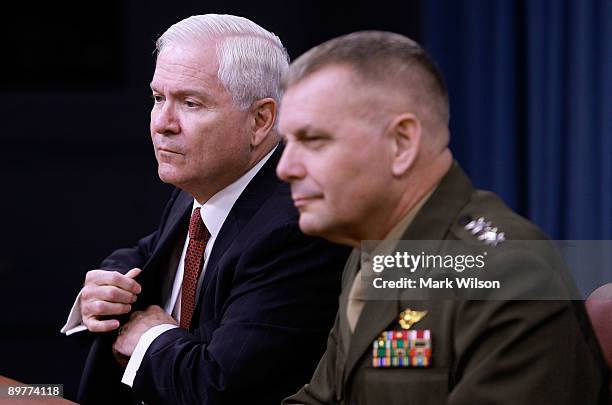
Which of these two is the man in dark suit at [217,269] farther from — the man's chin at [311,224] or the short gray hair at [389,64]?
the short gray hair at [389,64]

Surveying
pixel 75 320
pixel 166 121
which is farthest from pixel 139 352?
pixel 166 121

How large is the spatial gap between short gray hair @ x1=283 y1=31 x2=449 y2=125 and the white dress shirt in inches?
29.4

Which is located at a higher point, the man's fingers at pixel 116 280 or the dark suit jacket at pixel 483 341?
the dark suit jacket at pixel 483 341

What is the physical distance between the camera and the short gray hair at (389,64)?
1.60 m

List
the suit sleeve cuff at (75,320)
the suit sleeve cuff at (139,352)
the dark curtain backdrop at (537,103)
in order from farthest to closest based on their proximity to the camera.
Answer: the dark curtain backdrop at (537,103) < the suit sleeve cuff at (75,320) < the suit sleeve cuff at (139,352)

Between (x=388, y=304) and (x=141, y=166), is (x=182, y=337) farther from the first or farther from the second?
(x=141, y=166)

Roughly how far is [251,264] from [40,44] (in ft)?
9.14

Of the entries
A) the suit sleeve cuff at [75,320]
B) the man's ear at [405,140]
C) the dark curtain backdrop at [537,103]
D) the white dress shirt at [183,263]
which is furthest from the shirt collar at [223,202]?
the dark curtain backdrop at [537,103]

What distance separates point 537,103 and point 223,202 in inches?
61.2

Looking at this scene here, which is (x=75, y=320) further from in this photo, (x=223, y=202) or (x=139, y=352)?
(x=223, y=202)

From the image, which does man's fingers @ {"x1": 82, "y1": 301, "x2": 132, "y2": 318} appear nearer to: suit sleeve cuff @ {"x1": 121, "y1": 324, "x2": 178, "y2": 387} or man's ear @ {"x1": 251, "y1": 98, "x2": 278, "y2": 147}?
suit sleeve cuff @ {"x1": 121, "y1": 324, "x2": 178, "y2": 387}

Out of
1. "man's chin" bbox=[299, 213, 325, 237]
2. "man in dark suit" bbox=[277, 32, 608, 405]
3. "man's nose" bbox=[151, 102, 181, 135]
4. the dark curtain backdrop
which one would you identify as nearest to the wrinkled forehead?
"man in dark suit" bbox=[277, 32, 608, 405]

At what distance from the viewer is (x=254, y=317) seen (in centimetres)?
213

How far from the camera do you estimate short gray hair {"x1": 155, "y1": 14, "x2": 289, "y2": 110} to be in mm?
2303
